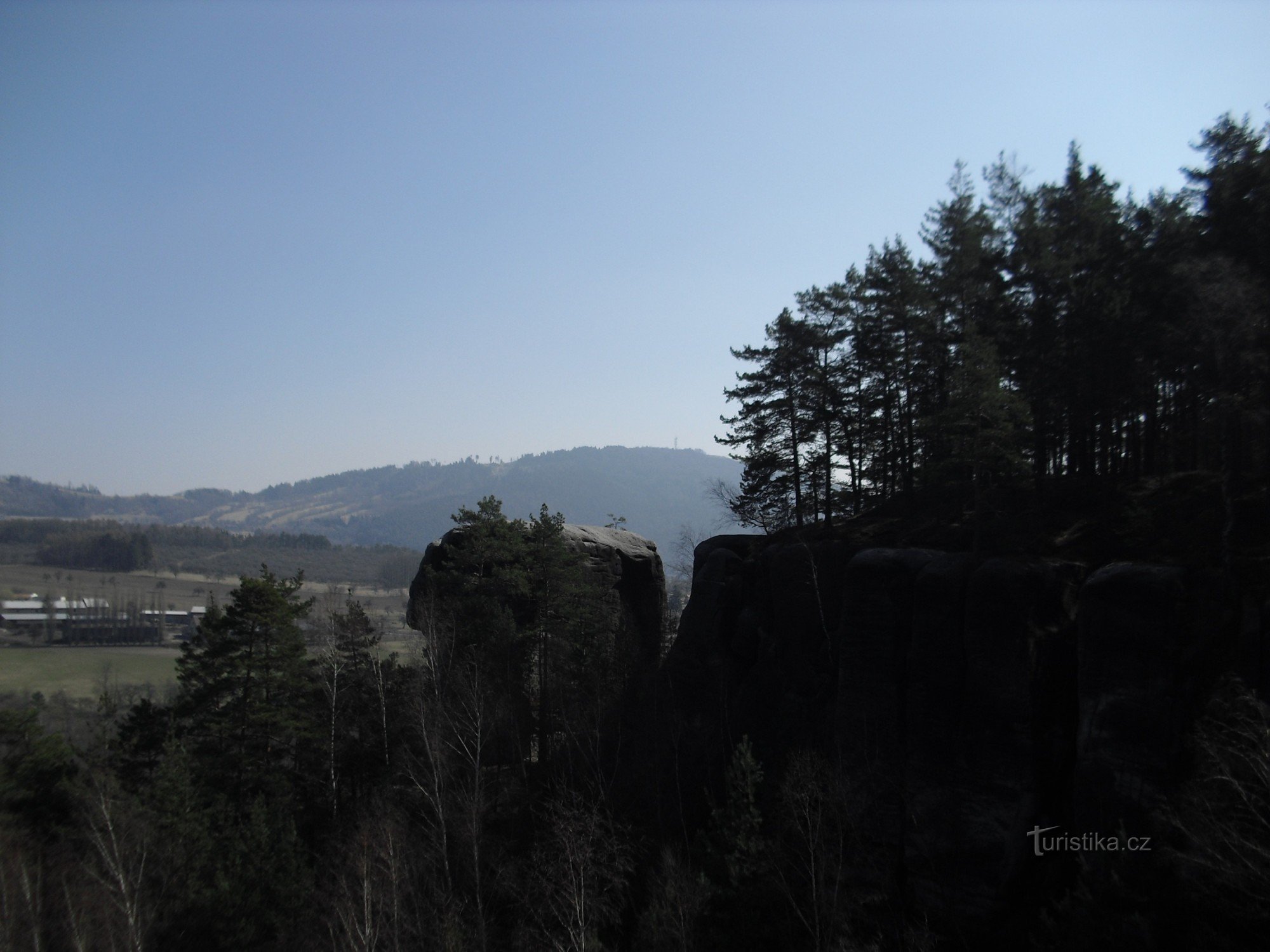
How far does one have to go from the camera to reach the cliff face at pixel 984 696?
1627 centimetres

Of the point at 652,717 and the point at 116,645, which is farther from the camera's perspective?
the point at 116,645

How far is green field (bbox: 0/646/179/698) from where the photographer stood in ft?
238

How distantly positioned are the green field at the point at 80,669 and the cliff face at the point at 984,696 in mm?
Answer: 61396

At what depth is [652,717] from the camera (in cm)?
2903

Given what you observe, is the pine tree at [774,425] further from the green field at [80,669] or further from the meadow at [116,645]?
the green field at [80,669]

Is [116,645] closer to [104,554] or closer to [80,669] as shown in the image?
[80,669]

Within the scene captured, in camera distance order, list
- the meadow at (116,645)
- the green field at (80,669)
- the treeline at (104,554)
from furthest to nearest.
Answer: the treeline at (104,554) → the green field at (80,669) → the meadow at (116,645)

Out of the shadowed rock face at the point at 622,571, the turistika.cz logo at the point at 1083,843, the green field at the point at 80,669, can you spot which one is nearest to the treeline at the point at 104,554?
the green field at the point at 80,669

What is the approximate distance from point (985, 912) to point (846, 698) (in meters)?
6.10

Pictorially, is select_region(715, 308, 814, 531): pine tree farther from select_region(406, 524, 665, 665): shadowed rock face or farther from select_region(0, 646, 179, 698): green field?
select_region(0, 646, 179, 698): green field

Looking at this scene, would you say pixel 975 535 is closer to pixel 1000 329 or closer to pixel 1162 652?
pixel 1162 652

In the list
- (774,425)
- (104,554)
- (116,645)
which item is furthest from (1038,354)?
(104,554)

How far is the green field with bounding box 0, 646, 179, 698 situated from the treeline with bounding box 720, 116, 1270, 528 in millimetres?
60075

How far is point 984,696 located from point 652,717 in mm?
12988
